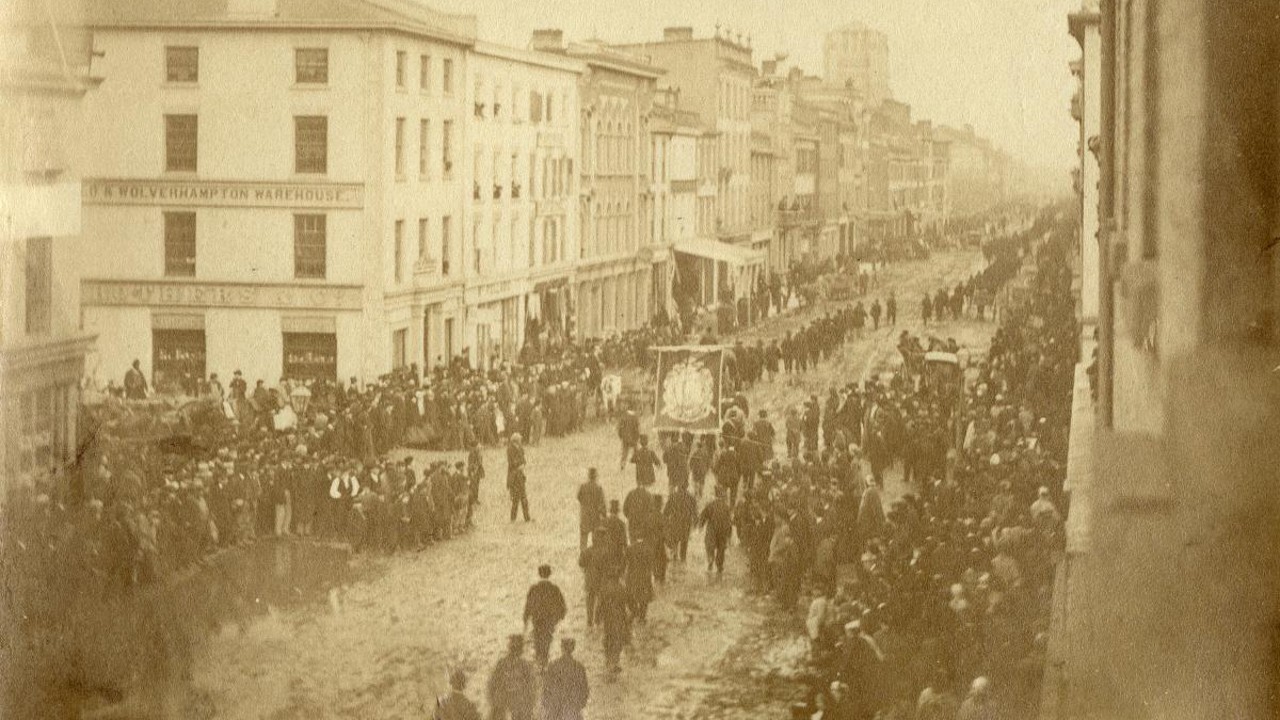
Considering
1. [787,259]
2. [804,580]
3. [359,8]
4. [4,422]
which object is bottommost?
[804,580]

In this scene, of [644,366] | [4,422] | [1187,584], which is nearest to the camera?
[1187,584]

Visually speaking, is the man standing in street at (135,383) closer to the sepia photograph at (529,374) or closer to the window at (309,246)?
the sepia photograph at (529,374)

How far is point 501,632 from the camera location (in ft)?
37.8

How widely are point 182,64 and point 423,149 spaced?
2.32 m

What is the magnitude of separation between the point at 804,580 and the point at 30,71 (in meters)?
7.86

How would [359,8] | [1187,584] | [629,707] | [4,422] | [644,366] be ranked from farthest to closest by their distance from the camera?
[359,8] → [644,366] → [4,422] → [629,707] → [1187,584]

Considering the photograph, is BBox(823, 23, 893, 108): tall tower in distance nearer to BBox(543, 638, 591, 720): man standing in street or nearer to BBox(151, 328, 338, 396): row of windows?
BBox(543, 638, 591, 720): man standing in street

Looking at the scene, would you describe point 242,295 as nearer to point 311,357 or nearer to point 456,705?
point 311,357

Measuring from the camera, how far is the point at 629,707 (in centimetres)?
1095

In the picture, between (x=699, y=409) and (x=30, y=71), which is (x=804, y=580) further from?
(x=30, y=71)

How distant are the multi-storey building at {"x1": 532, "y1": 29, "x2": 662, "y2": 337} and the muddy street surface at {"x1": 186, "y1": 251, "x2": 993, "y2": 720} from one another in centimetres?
132

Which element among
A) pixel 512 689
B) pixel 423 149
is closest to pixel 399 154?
pixel 423 149

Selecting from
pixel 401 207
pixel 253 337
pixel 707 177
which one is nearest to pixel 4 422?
pixel 253 337

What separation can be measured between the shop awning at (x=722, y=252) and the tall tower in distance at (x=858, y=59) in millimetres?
2354
